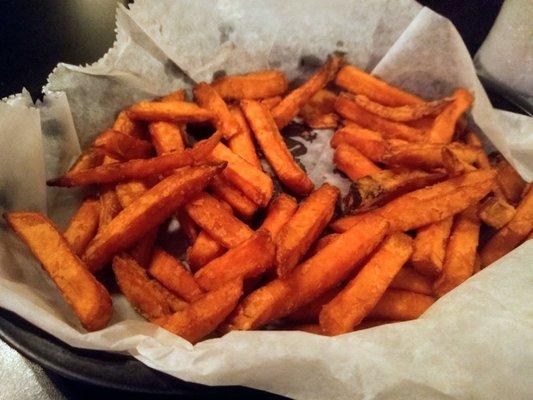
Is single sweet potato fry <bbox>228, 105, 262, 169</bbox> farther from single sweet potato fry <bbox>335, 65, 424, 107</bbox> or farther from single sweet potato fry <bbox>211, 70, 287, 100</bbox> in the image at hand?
single sweet potato fry <bbox>335, 65, 424, 107</bbox>

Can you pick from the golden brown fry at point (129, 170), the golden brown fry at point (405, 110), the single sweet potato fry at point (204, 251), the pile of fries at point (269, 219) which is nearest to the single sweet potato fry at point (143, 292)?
the pile of fries at point (269, 219)

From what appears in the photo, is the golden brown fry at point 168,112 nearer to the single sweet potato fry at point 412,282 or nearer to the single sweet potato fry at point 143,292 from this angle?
the single sweet potato fry at point 143,292

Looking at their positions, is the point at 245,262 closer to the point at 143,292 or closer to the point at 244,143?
the point at 143,292

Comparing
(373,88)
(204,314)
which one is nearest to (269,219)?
(204,314)

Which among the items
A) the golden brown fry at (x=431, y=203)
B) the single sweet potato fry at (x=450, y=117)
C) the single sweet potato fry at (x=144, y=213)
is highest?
the single sweet potato fry at (x=144, y=213)

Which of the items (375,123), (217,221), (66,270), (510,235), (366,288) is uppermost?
(66,270)

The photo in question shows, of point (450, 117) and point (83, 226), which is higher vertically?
point (83, 226)
